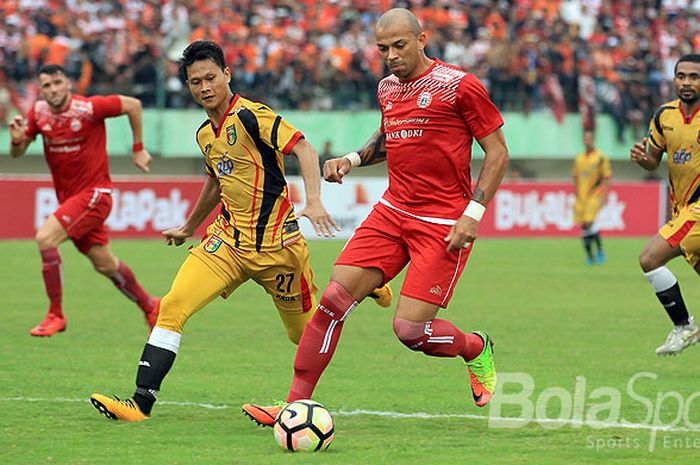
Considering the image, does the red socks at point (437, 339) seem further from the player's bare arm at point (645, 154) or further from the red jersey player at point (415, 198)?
the player's bare arm at point (645, 154)

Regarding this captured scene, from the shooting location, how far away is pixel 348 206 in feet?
85.5

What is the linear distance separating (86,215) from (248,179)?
4.59m

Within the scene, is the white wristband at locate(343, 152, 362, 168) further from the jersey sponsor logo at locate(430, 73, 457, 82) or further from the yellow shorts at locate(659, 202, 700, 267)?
the yellow shorts at locate(659, 202, 700, 267)

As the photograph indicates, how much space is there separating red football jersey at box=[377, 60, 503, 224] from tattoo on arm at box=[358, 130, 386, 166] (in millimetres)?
342

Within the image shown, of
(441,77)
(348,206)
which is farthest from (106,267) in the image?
(348,206)

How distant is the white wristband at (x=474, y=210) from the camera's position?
7.26 metres

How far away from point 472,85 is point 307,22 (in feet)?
72.1

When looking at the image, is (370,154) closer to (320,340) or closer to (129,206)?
(320,340)

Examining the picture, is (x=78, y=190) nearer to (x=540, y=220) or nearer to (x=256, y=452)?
(x=256, y=452)

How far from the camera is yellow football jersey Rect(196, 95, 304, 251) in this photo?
7918 millimetres

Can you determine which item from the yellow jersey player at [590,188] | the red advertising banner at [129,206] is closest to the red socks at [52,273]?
the red advertising banner at [129,206]

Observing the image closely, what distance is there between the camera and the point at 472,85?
745cm

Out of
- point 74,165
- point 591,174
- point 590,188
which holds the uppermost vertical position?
point 74,165

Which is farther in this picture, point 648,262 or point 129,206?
point 129,206
